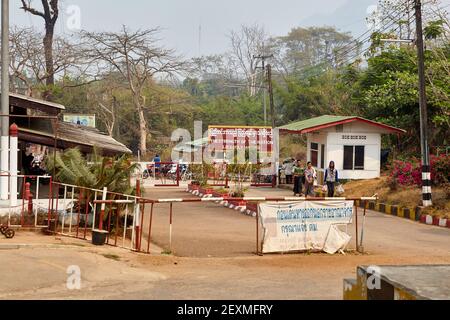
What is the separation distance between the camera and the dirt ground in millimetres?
9461

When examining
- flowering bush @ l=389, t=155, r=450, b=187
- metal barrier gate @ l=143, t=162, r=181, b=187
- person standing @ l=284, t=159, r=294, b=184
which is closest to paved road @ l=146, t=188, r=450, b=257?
flowering bush @ l=389, t=155, r=450, b=187

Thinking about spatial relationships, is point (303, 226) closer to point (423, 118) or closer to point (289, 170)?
point (423, 118)

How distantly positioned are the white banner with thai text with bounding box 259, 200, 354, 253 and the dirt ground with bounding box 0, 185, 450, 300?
302 millimetres

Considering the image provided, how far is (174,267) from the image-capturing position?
39.0 ft

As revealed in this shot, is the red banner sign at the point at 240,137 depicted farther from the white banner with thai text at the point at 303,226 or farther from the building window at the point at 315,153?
the white banner with thai text at the point at 303,226

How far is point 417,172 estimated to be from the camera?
77.9 ft

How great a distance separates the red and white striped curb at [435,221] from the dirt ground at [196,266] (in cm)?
234

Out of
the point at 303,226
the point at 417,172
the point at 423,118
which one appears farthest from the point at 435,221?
the point at 303,226

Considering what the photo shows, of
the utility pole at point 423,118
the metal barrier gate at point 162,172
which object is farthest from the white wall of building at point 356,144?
the metal barrier gate at point 162,172

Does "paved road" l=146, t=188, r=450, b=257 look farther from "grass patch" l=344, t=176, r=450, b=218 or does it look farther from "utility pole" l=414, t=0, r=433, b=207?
"utility pole" l=414, t=0, r=433, b=207

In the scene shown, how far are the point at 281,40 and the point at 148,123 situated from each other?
47.6m

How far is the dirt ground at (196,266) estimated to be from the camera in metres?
9.46

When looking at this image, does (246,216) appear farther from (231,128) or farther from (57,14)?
(57,14)

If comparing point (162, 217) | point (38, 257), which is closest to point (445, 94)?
point (162, 217)
